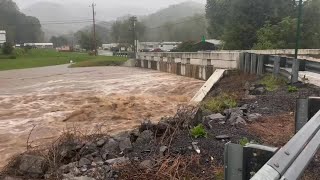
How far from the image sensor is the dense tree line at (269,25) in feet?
118

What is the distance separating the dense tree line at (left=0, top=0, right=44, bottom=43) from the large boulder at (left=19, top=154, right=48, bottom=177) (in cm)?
12393

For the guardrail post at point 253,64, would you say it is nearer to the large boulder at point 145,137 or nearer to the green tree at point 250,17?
the large boulder at point 145,137

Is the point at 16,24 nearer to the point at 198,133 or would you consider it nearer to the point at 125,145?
the point at 125,145

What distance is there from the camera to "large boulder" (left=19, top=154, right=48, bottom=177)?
6565 mm

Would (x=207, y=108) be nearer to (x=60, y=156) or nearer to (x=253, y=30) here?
(x=60, y=156)

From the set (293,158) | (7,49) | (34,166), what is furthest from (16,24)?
(293,158)

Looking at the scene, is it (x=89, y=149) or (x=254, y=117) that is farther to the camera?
(x=254, y=117)

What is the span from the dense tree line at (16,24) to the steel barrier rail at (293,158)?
129m

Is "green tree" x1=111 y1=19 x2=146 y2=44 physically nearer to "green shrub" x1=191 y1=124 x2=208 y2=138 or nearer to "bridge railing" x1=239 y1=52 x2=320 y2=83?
"bridge railing" x1=239 y1=52 x2=320 y2=83

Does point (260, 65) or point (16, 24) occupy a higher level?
point (16, 24)

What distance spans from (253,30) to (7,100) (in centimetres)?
2862

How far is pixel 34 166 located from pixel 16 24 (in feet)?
438

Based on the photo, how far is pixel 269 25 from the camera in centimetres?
3775

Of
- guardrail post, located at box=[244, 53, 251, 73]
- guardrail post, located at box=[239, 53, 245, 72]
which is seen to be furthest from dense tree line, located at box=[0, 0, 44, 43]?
guardrail post, located at box=[244, 53, 251, 73]
